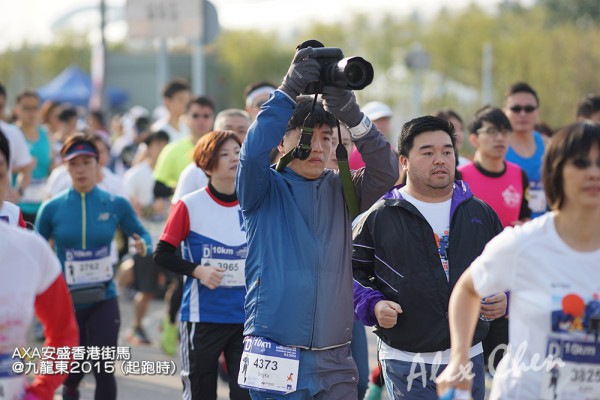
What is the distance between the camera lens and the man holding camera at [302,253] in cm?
495

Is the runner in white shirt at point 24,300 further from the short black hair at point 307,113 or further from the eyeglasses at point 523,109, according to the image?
the eyeglasses at point 523,109

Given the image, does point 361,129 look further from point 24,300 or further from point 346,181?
point 24,300

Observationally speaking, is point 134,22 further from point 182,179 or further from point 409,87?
point 409,87

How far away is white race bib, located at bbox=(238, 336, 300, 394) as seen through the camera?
16.3 feet

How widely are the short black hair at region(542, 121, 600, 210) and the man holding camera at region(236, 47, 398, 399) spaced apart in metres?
1.14

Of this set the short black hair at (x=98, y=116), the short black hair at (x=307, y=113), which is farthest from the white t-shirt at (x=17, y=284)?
the short black hair at (x=98, y=116)

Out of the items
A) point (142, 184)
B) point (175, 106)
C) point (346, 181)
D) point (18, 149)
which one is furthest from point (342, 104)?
point (142, 184)

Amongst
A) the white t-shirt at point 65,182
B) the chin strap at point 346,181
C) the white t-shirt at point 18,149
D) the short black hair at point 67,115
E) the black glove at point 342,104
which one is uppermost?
the black glove at point 342,104

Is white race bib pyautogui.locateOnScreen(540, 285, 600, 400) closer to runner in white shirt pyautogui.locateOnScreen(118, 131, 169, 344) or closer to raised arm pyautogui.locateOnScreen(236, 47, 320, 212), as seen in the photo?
raised arm pyautogui.locateOnScreen(236, 47, 320, 212)

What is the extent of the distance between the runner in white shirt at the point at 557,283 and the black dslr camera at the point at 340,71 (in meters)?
0.99

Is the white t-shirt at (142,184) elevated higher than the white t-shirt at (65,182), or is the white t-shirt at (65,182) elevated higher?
the white t-shirt at (65,182)

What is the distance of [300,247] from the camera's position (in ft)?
16.5

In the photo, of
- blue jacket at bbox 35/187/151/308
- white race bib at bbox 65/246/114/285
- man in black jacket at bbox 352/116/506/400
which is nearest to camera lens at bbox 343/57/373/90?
man in black jacket at bbox 352/116/506/400

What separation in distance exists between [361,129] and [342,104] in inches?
7.7
